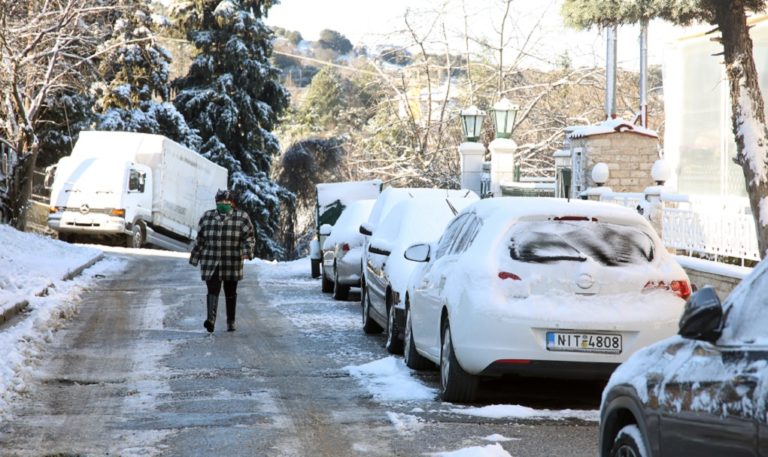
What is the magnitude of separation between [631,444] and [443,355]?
15.4ft

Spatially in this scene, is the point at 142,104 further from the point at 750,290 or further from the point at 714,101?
the point at 750,290

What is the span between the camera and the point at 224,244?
1423 centimetres

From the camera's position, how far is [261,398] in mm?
9359

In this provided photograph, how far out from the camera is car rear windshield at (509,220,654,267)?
8.92 meters

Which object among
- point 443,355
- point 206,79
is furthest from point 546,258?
point 206,79

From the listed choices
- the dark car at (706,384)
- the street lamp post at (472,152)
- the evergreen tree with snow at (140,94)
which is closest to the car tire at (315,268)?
the street lamp post at (472,152)

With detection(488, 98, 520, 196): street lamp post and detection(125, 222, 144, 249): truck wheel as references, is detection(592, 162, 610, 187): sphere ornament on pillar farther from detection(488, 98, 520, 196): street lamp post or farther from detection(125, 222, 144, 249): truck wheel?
detection(125, 222, 144, 249): truck wheel

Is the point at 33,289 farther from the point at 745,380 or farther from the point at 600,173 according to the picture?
the point at 745,380

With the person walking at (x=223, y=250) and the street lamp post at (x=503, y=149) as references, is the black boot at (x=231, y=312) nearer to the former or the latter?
the person walking at (x=223, y=250)

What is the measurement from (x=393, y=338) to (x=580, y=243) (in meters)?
3.60

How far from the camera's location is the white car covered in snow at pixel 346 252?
60.4ft

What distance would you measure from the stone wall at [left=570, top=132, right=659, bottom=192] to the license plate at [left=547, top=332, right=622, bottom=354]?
42.9 feet

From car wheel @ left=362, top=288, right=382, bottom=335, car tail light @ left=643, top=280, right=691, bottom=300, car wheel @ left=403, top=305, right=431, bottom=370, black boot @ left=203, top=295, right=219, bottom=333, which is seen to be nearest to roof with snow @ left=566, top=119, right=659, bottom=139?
car wheel @ left=362, top=288, right=382, bottom=335

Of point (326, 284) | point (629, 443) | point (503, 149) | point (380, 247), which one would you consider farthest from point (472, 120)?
point (629, 443)
